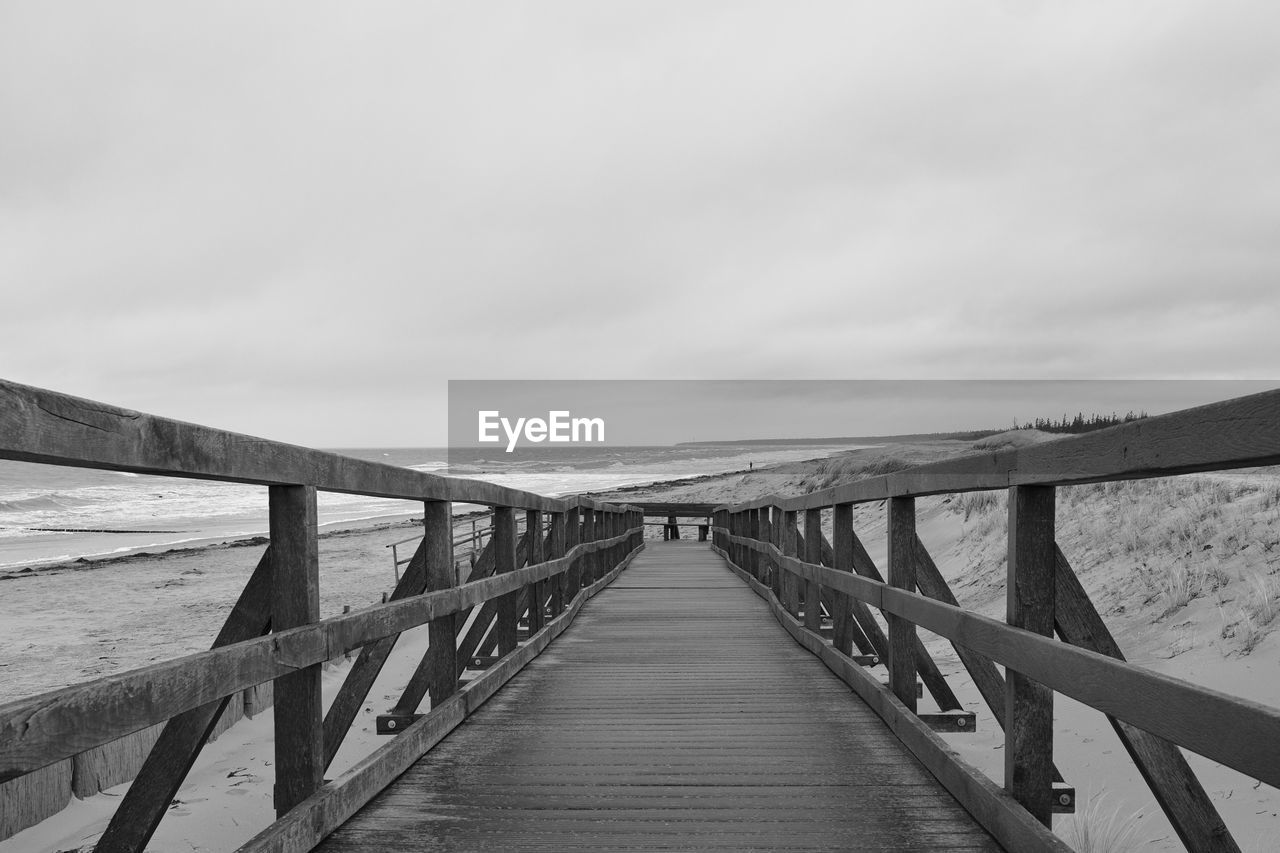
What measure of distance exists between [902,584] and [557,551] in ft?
14.4

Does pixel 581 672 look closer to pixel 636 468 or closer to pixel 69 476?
pixel 69 476

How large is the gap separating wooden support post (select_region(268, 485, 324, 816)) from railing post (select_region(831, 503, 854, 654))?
10.3 ft

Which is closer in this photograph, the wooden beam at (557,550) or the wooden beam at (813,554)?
the wooden beam at (813,554)

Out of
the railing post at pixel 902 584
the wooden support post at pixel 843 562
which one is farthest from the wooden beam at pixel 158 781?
the wooden support post at pixel 843 562

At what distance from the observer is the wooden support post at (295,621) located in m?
2.84

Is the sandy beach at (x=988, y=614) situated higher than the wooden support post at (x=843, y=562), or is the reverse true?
the wooden support post at (x=843, y=562)

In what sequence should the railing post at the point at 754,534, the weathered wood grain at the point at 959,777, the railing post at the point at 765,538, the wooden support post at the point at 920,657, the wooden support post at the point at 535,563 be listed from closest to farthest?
the weathered wood grain at the point at 959,777 → the wooden support post at the point at 920,657 → the wooden support post at the point at 535,563 → the railing post at the point at 765,538 → the railing post at the point at 754,534

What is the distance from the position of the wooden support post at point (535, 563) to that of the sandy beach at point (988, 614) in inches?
65.0

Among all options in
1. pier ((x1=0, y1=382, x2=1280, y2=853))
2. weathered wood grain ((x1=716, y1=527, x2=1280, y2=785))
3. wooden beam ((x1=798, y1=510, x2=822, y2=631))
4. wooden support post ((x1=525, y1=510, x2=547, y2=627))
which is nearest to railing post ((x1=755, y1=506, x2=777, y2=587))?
wooden beam ((x1=798, y1=510, x2=822, y2=631))

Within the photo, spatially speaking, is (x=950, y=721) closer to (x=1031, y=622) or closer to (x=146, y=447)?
(x=1031, y=622)

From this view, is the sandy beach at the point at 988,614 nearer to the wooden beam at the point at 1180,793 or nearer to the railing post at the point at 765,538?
the railing post at the point at 765,538

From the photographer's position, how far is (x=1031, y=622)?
9.22 ft

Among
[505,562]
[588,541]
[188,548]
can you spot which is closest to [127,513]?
[188,548]

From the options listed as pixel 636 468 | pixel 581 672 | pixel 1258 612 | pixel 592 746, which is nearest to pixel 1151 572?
pixel 1258 612
